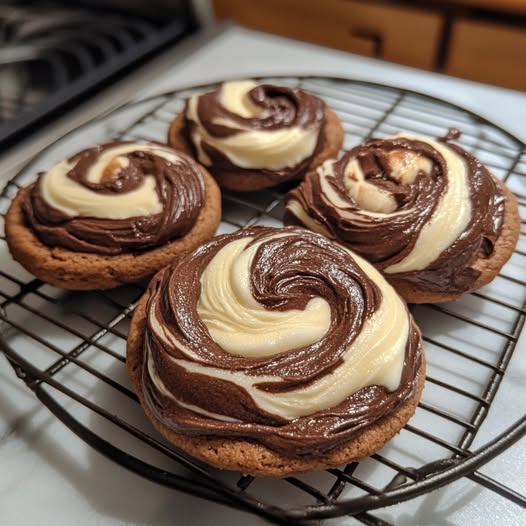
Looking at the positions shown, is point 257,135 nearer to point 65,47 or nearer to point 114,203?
point 114,203

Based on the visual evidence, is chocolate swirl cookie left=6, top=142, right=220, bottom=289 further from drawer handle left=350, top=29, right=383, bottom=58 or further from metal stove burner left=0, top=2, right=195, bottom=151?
drawer handle left=350, top=29, right=383, bottom=58

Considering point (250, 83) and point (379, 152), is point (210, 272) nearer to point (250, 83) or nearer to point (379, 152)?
point (379, 152)

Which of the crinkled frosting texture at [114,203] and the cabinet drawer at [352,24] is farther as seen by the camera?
the cabinet drawer at [352,24]

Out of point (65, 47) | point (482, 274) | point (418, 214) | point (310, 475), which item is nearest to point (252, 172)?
point (418, 214)

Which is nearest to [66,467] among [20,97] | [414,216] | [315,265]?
[315,265]

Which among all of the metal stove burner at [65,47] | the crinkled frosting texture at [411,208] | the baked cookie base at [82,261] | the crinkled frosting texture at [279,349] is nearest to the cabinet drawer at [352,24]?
the metal stove burner at [65,47]

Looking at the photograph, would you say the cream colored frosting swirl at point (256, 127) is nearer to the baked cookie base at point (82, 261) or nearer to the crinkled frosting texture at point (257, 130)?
the crinkled frosting texture at point (257, 130)

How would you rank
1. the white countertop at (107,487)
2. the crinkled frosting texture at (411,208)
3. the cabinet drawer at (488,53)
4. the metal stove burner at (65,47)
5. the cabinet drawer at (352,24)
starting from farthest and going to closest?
1. the cabinet drawer at (352,24)
2. the cabinet drawer at (488,53)
3. the metal stove burner at (65,47)
4. the crinkled frosting texture at (411,208)
5. the white countertop at (107,487)
